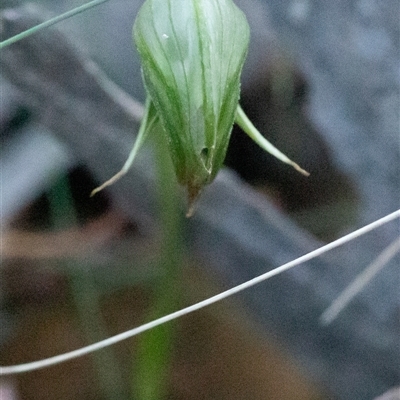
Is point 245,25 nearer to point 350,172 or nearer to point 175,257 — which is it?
point 175,257

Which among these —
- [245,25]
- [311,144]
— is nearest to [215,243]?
[311,144]

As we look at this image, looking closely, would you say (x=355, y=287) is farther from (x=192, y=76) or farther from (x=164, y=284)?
(x=192, y=76)

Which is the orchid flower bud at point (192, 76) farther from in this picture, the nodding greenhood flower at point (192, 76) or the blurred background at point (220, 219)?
the blurred background at point (220, 219)

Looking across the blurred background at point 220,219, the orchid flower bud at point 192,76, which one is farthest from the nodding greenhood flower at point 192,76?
the blurred background at point 220,219

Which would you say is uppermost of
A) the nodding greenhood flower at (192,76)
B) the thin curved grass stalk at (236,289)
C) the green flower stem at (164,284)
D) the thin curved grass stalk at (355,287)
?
the nodding greenhood flower at (192,76)

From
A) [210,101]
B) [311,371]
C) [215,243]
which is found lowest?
[311,371]

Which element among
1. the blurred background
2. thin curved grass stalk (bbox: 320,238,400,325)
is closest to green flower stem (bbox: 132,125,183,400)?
the blurred background

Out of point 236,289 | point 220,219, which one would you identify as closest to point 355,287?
point 220,219
